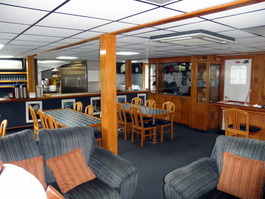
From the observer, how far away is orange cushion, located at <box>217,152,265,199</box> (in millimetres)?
2092

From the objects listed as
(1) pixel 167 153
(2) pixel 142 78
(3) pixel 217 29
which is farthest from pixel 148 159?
(2) pixel 142 78

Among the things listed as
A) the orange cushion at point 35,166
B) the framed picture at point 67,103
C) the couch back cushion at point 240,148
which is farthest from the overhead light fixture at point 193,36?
the framed picture at point 67,103

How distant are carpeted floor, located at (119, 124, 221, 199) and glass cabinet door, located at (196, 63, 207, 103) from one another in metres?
1.00

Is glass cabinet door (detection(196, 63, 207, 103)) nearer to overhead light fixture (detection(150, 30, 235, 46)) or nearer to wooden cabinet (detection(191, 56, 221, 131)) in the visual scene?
wooden cabinet (detection(191, 56, 221, 131))

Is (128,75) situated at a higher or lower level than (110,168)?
higher

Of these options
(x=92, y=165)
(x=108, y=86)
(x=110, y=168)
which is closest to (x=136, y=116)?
(x=108, y=86)

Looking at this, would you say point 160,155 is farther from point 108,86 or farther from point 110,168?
point 110,168

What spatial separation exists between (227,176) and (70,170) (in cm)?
A: 166

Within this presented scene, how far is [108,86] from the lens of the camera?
3.21 metres

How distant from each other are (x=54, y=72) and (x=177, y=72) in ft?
25.4

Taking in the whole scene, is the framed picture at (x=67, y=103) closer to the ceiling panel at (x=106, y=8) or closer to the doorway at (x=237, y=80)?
the doorway at (x=237, y=80)

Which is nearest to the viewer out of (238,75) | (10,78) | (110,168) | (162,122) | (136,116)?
(110,168)

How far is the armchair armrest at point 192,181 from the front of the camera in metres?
2.16

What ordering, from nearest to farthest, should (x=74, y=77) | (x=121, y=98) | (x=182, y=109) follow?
(x=182, y=109)
(x=121, y=98)
(x=74, y=77)
